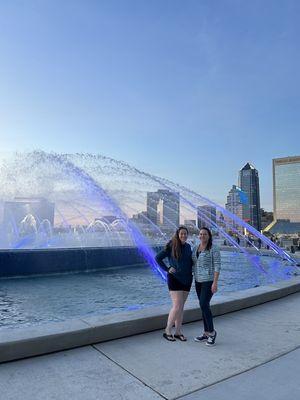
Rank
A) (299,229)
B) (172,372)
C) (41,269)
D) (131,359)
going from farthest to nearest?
(299,229), (41,269), (131,359), (172,372)

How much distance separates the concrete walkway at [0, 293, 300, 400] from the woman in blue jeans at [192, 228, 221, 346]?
26 cm

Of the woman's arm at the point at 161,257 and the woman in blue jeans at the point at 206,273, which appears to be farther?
the woman's arm at the point at 161,257

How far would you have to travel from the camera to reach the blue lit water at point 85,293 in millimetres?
7532

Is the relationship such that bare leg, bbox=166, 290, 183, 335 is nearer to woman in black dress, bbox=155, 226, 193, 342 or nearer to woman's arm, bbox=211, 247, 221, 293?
woman in black dress, bbox=155, 226, 193, 342

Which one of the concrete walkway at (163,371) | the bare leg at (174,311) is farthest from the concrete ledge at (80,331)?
the bare leg at (174,311)

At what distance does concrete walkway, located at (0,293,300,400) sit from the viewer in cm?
354

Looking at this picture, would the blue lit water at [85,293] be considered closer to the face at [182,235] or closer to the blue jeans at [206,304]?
the blue jeans at [206,304]

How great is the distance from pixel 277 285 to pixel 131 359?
5.53 metres

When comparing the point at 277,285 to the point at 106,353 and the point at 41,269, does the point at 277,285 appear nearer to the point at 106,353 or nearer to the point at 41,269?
the point at 106,353

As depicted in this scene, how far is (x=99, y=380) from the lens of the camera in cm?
377

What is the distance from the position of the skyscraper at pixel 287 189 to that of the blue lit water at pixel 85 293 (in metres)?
122

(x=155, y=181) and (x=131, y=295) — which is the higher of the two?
(x=155, y=181)

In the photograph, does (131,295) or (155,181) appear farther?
(155,181)

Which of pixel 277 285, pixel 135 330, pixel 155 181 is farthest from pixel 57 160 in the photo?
pixel 135 330
